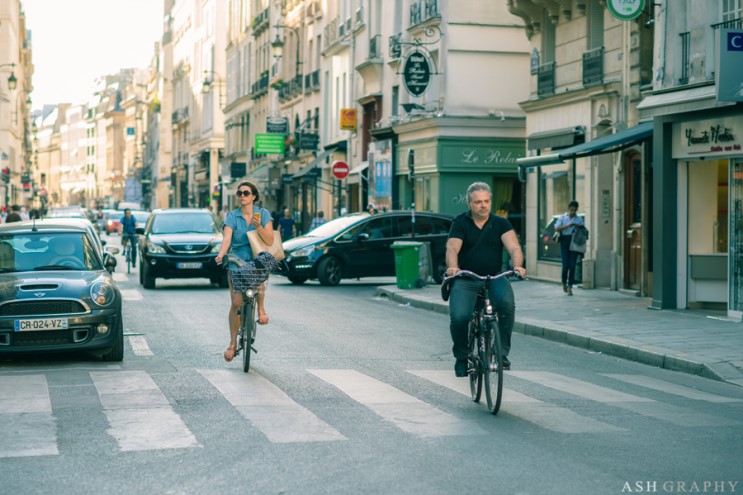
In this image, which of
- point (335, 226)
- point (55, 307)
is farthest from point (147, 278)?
point (55, 307)

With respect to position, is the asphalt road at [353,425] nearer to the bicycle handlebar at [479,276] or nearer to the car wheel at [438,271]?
the bicycle handlebar at [479,276]

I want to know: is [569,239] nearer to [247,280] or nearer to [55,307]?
[247,280]

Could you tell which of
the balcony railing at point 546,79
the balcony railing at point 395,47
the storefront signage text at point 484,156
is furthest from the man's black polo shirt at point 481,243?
the balcony railing at point 395,47

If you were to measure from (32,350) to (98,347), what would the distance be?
0.64 metres

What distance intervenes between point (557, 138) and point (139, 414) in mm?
20090

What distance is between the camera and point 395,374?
1202cm

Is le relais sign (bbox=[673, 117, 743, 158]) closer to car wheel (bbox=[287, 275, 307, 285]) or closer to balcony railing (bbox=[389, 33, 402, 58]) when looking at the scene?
car wheel (bbox=[287, 275, 307, 285])

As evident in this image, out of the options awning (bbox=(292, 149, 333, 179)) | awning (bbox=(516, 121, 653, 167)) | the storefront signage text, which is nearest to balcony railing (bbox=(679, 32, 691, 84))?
awning (bbox=(516, 121, 653, 167))

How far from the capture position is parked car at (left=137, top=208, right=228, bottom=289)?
26.0 meters

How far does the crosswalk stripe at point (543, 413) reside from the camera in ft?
28.9

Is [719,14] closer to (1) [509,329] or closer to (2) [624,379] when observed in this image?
(2) [624,379]

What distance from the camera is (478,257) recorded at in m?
9.91

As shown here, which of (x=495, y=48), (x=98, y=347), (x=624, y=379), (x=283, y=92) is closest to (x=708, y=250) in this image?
(x=624, y=379)

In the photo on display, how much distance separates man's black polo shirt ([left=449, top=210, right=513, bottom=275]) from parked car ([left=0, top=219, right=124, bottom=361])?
4.38 meters
